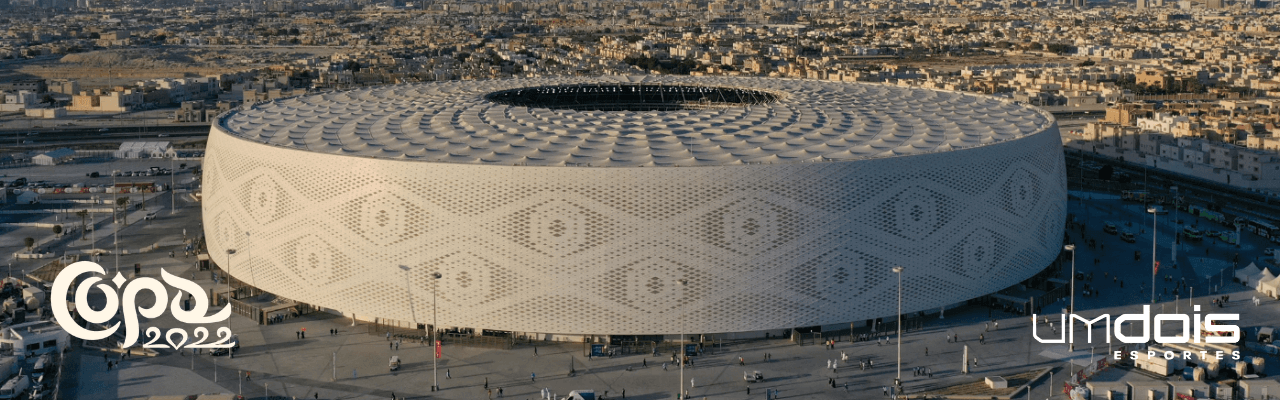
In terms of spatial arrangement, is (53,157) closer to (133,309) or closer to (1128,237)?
(133,309)

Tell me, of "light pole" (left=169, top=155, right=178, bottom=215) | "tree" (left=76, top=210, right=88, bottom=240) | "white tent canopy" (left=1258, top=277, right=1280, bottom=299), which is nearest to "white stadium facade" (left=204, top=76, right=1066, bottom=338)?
"white tent canopy" (left=1258, top=277, right=1280, bottom=299)

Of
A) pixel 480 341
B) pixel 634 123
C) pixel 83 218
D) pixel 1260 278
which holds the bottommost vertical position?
pixel 1260 278

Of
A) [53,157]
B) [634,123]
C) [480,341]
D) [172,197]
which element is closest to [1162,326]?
[634,123]

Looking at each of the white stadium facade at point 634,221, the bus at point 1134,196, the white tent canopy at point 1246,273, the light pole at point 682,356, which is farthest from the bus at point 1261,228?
the light pole at point 682,356

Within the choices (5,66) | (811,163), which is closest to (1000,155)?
(811,163)

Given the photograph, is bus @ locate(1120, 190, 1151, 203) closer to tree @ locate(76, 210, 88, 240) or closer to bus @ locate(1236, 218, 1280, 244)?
bus @ locate(1236, 218, 1280, 244)

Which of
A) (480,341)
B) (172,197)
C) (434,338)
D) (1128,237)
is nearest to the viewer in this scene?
(434,338)

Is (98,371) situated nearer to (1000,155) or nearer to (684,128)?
(684,128)
